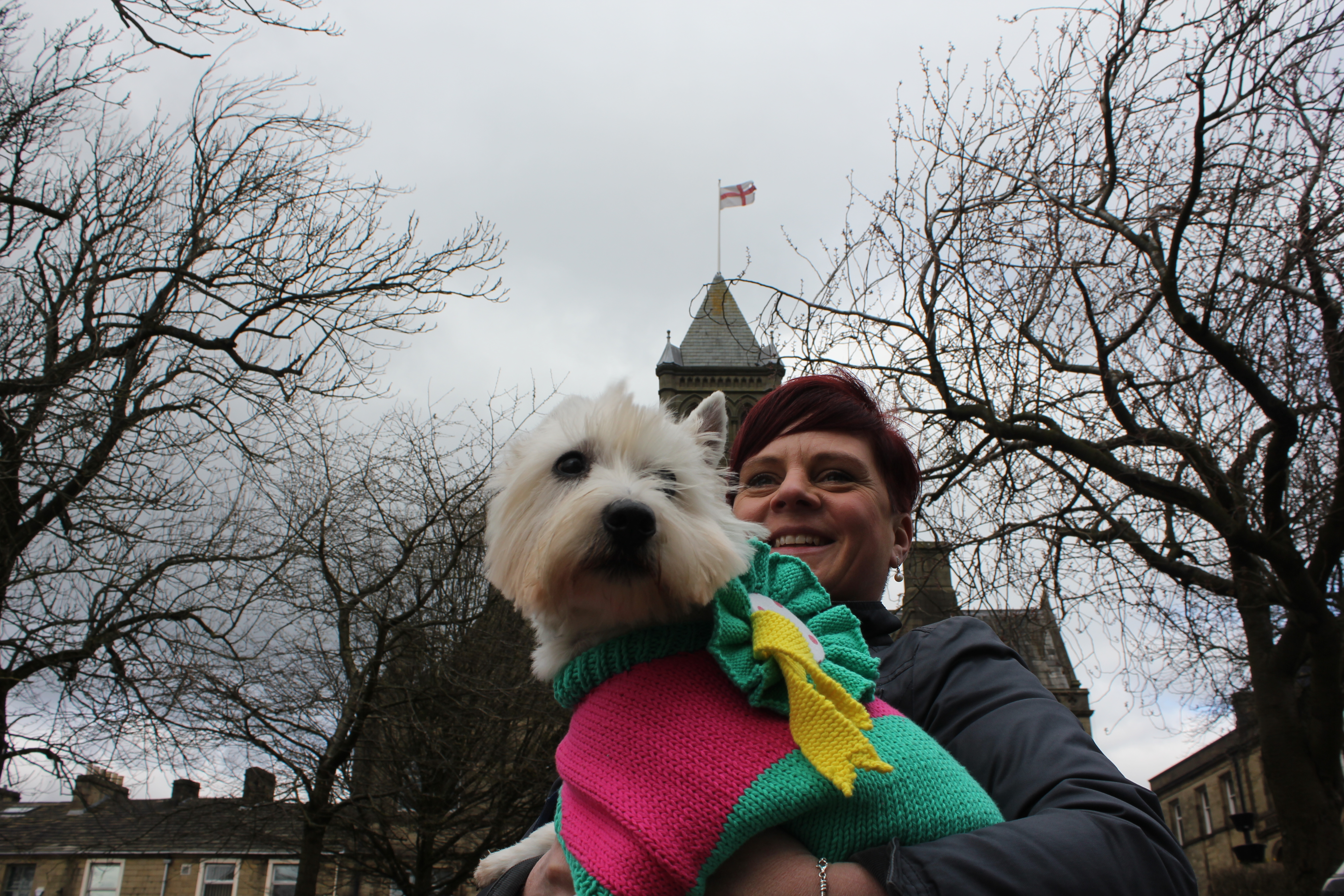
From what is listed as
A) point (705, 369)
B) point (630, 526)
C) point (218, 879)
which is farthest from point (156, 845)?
point (705, 369)

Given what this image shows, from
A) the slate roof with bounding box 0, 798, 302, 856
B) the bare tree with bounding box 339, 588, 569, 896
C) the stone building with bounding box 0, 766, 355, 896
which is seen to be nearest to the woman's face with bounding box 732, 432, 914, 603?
the bare tree with bounding box 339, 588, 569, 896

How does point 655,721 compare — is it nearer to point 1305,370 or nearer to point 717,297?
point 717,297

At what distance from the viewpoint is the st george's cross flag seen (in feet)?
131

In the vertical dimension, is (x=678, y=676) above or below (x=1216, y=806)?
below

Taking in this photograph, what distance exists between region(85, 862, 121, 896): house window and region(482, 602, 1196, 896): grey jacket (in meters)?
35.9

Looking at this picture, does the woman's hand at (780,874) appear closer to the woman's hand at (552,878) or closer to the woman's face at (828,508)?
the woman's hand at (552,878)

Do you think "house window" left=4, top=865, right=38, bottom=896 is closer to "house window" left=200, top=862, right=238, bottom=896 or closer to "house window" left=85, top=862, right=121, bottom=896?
"house window" left=85, top=862, right=121, bottom=896

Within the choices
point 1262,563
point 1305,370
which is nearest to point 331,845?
point 1262,563

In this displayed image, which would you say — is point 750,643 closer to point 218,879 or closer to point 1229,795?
point 218,879

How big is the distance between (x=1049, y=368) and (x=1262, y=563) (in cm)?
324

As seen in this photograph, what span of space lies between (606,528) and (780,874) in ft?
2.76

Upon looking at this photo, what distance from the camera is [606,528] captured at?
2059mm

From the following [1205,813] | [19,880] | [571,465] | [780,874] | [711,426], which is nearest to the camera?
[780,874]

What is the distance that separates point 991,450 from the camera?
9.64 metres
